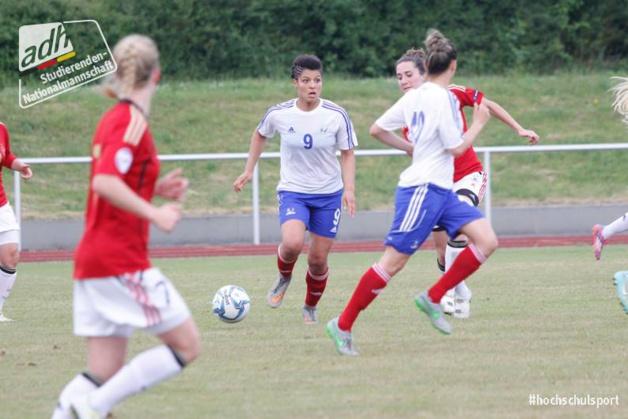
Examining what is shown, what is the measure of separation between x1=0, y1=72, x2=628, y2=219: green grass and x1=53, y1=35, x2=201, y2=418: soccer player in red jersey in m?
15.0

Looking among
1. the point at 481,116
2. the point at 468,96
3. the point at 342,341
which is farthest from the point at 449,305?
the point at 481,116

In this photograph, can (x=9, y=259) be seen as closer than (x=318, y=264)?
No

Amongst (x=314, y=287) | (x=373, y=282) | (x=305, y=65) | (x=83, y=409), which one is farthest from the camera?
(x=314, y=287)

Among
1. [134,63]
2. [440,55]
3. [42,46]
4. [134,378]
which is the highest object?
[134,63]

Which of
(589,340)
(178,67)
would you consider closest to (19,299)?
(589,340)

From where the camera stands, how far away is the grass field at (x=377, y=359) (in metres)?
5.39

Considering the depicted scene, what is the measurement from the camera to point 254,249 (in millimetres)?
16562

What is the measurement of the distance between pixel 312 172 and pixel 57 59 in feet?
63.0

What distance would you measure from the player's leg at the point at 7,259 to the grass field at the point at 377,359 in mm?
274

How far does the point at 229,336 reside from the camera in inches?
309

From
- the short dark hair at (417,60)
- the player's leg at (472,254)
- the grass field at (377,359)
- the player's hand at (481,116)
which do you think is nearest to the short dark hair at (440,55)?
the player's hand at (481,116)

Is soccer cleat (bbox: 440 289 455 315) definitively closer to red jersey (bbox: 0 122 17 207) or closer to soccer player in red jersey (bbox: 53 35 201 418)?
red jersey (bbox: 0 122 17 207)

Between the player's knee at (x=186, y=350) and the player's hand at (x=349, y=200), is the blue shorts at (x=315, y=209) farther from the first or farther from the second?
the player's knee at (x=186, y=350)

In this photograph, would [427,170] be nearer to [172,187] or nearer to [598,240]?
[172,187]
